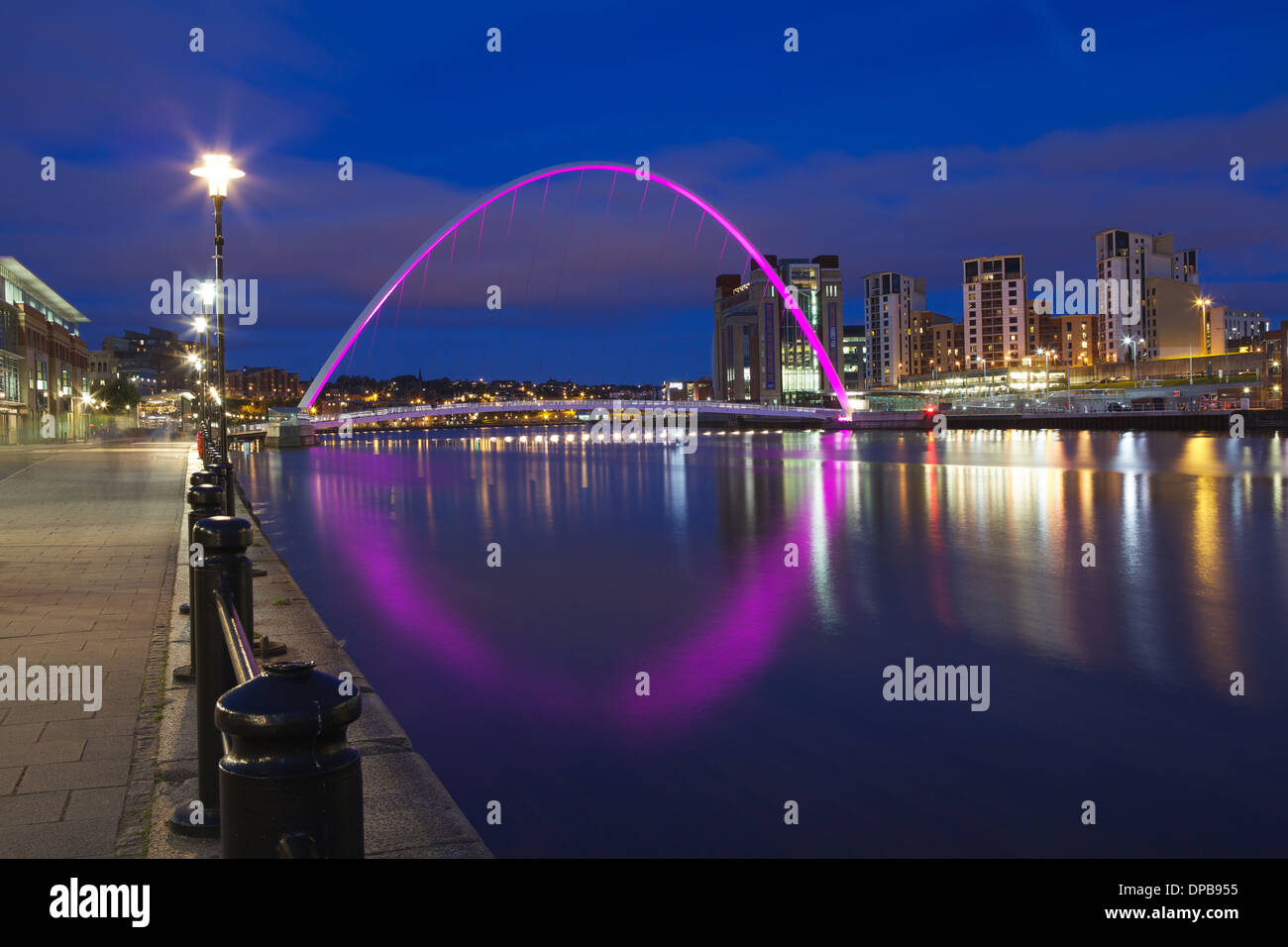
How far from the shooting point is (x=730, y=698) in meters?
9.36

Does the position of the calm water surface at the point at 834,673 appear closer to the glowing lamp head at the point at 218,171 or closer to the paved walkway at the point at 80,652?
the paved walkway at the point at 80,652

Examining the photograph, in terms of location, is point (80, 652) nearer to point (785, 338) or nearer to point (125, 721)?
point (125, 721)

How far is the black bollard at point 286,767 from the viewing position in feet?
7.82

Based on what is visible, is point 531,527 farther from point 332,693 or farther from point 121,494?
point 332,693

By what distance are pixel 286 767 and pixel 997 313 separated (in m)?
207

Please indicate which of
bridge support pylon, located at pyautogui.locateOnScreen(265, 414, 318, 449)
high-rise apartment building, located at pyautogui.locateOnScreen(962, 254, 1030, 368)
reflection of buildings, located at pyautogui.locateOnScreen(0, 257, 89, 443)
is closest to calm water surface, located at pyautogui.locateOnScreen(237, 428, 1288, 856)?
reflection of buildings, located at pyautogui.locateOnScreen(0, 257, 89, 443)

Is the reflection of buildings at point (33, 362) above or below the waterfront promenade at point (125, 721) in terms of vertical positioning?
above

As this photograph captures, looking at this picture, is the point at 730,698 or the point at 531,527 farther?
the point at 531,527

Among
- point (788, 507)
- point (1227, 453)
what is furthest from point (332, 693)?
point (1227, 453)

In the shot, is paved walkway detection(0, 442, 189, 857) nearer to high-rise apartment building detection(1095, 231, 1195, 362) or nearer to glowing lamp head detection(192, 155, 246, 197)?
glowing lamp head detection(192, 155, 246, 197)

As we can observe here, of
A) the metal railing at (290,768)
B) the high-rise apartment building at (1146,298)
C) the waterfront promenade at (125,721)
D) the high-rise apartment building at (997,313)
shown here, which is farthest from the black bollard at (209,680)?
the high-rise apartment building at (997,313)

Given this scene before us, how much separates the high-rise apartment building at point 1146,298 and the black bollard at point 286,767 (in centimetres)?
18140

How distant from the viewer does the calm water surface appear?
6.62 meters
